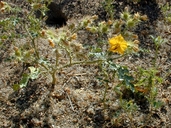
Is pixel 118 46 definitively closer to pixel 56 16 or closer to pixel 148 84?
pixel 148 84

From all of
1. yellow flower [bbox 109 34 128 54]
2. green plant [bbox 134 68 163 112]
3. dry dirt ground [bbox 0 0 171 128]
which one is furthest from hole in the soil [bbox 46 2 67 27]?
yellow flower [bbox 109 34 128 54]

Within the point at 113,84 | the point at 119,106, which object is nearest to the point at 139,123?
the point at 119,106

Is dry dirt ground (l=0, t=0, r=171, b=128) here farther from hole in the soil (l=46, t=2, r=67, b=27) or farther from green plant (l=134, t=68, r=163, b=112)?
hole in the soil (l=46, t=2, r=67, b=27)

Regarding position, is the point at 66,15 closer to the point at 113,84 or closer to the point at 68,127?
the point at 113,84

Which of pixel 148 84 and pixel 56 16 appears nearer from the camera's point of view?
pixel 148 84

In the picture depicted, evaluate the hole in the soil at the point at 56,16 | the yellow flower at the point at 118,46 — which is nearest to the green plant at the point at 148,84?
the yellow flower at the point at 118,46

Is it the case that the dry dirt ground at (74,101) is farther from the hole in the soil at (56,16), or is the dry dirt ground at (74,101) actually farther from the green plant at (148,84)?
the hole in the soil at (56,16)

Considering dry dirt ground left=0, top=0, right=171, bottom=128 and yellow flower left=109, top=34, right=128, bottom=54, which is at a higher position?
yellow flower left=109, top=34, right=128, bottom=54

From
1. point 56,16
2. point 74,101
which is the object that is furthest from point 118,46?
point 56,16
